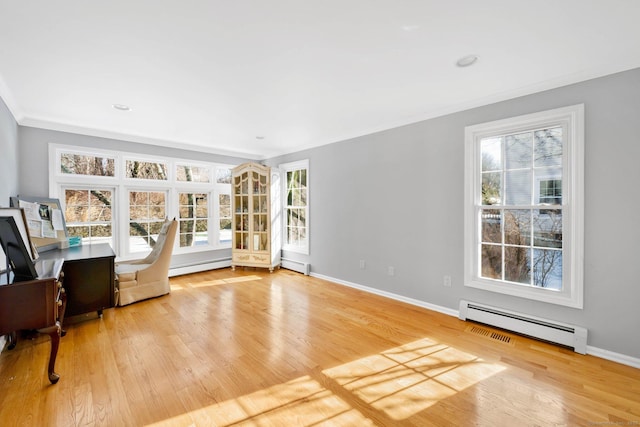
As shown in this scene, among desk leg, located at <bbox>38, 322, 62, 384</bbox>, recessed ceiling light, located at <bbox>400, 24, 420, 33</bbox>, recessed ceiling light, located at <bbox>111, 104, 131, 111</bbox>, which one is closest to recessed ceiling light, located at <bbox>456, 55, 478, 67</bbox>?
recessed ceiling light, located at <bbox>400, 24, 420, 33</bbox>

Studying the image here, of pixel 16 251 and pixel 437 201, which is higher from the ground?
pixel 437 201

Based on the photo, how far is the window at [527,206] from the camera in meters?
2.41

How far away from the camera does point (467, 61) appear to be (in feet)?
7.11

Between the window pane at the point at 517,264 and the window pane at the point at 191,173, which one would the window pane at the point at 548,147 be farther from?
the window pane at the point at 191,173

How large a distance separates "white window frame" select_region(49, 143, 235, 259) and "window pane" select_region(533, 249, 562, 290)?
16.1 feet

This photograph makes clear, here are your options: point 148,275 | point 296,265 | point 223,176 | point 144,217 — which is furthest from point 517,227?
point 144,217

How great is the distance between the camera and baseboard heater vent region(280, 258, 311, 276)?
A: 4.96 meters

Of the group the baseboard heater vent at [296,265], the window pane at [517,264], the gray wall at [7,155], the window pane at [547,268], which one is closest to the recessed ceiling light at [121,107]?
the gray wall at [7,155]

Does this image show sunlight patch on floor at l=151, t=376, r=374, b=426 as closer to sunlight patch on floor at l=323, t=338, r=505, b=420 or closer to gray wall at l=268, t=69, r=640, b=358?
sunlight patch on floor at l=323, t=338, r=505, b=420

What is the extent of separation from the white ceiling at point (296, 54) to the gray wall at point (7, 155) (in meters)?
0.17

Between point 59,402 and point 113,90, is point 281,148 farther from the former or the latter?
Answer: point 59,402

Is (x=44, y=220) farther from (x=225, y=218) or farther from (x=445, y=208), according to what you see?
(x=445, y=208)

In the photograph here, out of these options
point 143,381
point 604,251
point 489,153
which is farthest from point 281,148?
point 604,251

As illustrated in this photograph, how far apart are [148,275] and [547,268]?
15.1 feet
